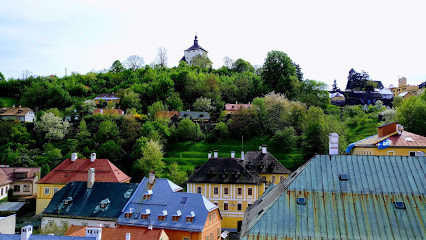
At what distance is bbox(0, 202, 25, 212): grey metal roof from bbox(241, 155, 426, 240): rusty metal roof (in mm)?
38944

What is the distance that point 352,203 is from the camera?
1891 cm

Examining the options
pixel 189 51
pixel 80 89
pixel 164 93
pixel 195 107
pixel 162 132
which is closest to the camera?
pixel 162 132

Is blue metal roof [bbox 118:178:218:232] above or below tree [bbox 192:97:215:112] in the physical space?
below

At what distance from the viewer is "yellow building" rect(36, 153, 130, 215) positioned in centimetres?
4738

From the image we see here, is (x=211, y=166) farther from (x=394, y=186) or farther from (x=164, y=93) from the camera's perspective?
(x=164, y=93)

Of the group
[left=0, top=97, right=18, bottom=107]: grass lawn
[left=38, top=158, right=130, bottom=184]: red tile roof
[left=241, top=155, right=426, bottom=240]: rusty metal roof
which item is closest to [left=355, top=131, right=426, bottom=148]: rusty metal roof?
[left=241, top=155, right=426, bottom=240]: rusty metal roof

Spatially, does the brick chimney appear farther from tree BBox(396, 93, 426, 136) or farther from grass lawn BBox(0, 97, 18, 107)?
grass lawn BBox(0, 97, 18, 107)

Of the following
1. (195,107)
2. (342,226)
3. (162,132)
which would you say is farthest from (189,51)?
(342,226)

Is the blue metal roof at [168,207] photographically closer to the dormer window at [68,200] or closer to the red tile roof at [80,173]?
the dormer window at [68,200]

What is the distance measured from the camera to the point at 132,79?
371 feet

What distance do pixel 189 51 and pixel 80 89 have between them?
45.4 meters

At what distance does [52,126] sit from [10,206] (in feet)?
107

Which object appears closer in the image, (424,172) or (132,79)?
(424,172)

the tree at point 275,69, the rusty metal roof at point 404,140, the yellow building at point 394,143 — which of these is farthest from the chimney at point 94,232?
the tree at point 275,69
